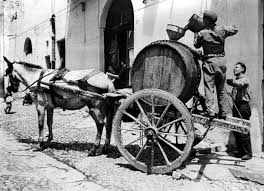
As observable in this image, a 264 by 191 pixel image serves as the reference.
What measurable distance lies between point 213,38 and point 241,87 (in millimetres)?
1342

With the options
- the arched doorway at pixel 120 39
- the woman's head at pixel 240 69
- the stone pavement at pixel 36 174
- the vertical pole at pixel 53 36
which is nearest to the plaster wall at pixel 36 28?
the vertical pole at pixel 53 36

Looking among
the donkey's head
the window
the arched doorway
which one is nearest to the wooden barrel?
the donkey's head

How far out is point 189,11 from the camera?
7770 mm

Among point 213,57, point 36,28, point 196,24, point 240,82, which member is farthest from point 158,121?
point 36,28

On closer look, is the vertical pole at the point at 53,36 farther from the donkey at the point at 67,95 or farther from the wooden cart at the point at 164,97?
the wooden cart at the point at 164,97

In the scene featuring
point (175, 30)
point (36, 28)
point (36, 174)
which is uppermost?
point (36, 28)

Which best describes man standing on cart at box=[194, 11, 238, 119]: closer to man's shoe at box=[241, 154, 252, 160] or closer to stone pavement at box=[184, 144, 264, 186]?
stone pavement at box=[184, 144, 264, 186]

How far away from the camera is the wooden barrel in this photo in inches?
179

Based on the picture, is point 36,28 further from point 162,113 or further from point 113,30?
point 162,113

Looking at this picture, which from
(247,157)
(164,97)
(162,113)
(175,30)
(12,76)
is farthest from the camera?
(12,76)

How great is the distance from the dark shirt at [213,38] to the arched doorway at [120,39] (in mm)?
6021

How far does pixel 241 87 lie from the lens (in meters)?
5.65

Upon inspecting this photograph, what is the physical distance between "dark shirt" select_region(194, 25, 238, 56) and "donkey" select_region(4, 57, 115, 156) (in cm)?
196

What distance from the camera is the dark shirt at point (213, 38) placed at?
4.75 meters
